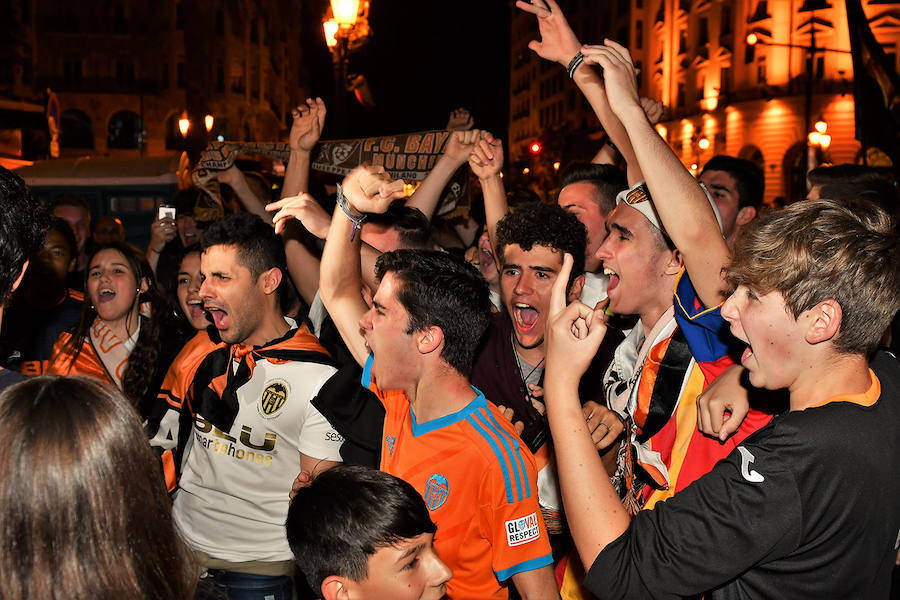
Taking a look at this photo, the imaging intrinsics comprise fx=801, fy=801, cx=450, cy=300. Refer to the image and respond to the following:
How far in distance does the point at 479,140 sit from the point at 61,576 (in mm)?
3920

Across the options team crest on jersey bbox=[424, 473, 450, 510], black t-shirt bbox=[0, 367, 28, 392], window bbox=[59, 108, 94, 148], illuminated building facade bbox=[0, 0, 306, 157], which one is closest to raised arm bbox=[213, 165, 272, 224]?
team crest on jersey bbox=[424, 473, 450, 510]

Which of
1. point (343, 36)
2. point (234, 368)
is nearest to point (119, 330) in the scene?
point (234, 368)

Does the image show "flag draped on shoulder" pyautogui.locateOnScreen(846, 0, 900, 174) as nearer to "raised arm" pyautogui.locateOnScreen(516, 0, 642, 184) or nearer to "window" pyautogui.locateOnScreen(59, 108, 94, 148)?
"raised arm" pyautogui.locateOnScreen(516, 0, 642, 184)

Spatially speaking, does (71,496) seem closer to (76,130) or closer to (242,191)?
(242,191)

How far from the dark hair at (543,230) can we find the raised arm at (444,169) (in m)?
0.97

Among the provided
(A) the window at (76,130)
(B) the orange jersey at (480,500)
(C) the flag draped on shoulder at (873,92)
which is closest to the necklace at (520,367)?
(B) the orange jersey at (480,500)

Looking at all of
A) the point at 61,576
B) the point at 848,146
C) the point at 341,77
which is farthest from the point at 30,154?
the point at 848,146

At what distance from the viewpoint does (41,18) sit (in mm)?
67875

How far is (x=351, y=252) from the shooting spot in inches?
151

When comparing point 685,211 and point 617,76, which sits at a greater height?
point 617,76

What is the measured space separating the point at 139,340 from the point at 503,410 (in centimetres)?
286

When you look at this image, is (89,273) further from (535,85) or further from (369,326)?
(535,85)

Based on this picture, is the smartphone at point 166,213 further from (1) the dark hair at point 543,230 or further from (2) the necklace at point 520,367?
(2) the necklace at point 520,367

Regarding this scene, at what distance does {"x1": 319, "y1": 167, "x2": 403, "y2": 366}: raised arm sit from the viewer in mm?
3670
